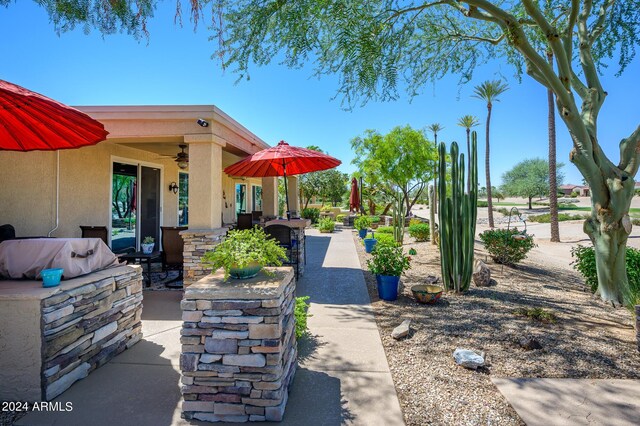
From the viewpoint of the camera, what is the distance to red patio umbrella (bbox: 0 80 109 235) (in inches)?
94.1

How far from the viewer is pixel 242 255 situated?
8.13 ft

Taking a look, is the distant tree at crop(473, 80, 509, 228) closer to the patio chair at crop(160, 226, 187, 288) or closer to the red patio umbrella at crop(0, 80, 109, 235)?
the patio chair at crop(160, 226, 187, 288)

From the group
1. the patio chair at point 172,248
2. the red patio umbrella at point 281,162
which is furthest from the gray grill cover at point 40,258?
the red patio umbrella at point 281,162

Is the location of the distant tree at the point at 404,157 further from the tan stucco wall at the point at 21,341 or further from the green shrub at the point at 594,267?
the tan stucco wall at the point at 21,341

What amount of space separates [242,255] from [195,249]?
3181mm

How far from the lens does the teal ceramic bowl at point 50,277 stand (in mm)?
2545

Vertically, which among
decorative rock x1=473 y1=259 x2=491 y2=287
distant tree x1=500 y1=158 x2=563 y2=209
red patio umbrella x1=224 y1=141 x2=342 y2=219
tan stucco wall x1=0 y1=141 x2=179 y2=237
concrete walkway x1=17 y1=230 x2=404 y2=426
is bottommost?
concrete walkway x1=17 y1=230 x2=404 y2=426

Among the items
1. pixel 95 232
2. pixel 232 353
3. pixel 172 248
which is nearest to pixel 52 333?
pixel 232 353

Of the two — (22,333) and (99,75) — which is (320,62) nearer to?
(99,75)

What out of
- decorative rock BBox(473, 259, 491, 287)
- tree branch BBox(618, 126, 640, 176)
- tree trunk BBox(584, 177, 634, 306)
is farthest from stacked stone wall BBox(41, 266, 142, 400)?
tree branch BBox(618, 126, 640, 176)

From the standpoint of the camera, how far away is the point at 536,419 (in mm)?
2203

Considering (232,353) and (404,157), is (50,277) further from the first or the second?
(404,157)

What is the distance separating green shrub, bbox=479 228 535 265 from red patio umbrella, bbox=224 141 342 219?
400 cm

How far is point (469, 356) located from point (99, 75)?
686 centimetres
